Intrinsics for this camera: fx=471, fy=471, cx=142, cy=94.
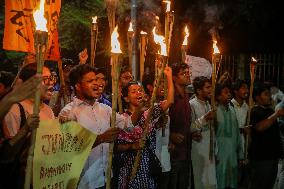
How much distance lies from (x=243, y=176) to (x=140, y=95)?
4381 millimetres

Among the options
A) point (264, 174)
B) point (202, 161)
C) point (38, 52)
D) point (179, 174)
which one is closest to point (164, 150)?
point (179, 174)

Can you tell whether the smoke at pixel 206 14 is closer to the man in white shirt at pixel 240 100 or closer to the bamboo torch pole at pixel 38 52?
the man in white shirt at pixel 240 100

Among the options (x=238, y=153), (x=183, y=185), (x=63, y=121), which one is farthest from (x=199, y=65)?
(x=63, y=121)

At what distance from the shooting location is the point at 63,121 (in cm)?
444

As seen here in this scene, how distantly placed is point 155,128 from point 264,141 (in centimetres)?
216

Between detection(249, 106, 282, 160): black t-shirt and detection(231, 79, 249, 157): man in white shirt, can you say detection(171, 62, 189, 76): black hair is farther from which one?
detection(231, 79, 249, 157): man in white shirt

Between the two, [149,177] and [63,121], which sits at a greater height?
[63,121]

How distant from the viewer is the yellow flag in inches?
165

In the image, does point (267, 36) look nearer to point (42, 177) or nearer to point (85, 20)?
point (85, 20)

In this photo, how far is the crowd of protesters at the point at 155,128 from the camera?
422 centimetres

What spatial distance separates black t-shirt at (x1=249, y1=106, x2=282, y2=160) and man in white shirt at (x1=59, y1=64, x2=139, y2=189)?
3.00m

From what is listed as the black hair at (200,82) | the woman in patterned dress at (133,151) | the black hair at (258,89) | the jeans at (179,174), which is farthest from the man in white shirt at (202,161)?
the woman in patterned dress at (133,151)

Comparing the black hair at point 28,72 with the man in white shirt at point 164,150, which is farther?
the man in white shirt at point 164,150

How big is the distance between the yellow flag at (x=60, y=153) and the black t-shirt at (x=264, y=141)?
3.49 metres
